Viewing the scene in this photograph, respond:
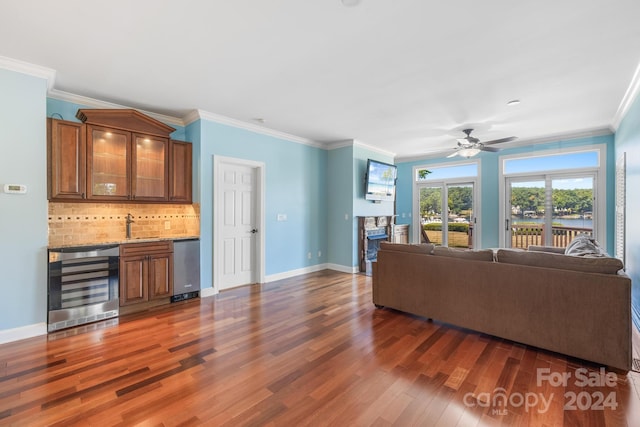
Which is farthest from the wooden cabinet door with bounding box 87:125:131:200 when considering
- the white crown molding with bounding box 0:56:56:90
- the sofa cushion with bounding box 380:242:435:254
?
the sofa cushion with bounding box 380:242:435:254

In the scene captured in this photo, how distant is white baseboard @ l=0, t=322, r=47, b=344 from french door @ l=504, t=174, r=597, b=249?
25.5 ft

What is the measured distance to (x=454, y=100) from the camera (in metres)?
3.79

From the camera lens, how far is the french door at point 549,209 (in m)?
5.55

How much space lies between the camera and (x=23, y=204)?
2957 millimetres

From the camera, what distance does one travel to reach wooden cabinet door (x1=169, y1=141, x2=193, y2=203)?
424 centimetres

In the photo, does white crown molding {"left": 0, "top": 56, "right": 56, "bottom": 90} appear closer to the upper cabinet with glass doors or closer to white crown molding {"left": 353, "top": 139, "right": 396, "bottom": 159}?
the upper cabinet with glass doors

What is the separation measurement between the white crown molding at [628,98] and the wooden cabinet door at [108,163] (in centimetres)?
586

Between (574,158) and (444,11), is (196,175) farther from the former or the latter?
(574,158)

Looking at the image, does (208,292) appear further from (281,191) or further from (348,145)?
(348,145)

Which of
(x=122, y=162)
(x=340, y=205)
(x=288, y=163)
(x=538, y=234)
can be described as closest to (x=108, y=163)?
(x=122, y=162)

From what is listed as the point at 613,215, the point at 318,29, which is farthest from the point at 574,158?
the point at 318,29

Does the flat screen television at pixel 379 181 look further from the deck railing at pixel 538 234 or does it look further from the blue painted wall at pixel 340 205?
the deck railing at pixel 538 234

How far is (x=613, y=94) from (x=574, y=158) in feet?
8.05

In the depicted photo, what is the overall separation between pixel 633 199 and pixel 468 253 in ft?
7.49
